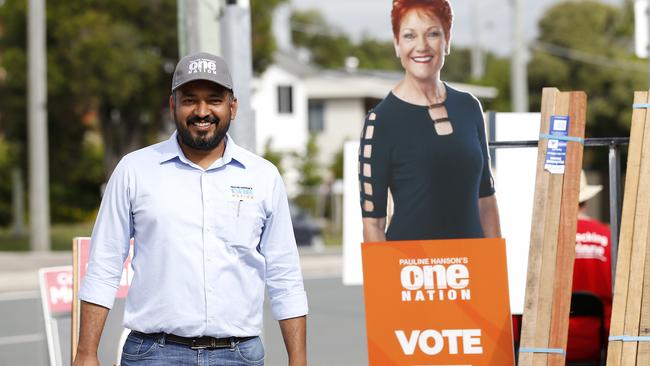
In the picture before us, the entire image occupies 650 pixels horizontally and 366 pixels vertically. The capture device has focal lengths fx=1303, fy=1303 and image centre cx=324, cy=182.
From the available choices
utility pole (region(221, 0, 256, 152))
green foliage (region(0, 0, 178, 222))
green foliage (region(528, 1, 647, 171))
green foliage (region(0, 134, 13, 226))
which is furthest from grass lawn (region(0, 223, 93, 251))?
utility pole (region(221, 0, 256, 152))

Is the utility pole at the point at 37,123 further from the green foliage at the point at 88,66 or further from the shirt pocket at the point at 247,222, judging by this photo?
the shirt pocket at the point at 247,222

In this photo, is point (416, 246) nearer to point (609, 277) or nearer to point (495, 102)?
point (609, 277)

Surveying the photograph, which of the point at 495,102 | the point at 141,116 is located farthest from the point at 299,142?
the point at 141,116

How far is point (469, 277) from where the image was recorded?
6.07 meters

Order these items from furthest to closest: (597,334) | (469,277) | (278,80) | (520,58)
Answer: (278,80), (520,58), (597,334), (469,277)

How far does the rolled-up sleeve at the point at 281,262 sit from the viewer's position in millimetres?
4625

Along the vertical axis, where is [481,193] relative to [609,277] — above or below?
above

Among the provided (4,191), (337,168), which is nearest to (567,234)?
(4,191)

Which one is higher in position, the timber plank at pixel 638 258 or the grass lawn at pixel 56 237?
the timber plank at pixel 638 258

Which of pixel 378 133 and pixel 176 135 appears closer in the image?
pixel 176 135

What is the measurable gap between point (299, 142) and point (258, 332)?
50607mm

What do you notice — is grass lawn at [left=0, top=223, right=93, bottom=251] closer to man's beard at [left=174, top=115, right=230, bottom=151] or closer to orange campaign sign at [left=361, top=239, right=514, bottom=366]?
orange campaign sign at [left=361, top=239, right=514, bottom=366]

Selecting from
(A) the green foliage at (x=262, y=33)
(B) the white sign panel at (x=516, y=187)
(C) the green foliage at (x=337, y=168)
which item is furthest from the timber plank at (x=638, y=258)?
(C) the green foliage at (x=337, y=168)

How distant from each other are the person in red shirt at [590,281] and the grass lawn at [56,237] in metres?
24.2
